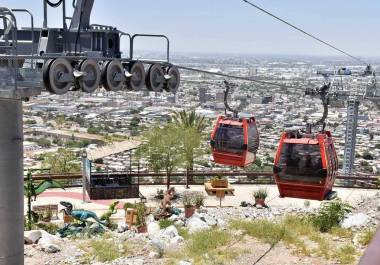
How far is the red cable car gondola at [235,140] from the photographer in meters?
10.2

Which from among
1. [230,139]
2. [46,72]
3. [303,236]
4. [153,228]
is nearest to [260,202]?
[303,236]

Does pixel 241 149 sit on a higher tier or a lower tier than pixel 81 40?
lower

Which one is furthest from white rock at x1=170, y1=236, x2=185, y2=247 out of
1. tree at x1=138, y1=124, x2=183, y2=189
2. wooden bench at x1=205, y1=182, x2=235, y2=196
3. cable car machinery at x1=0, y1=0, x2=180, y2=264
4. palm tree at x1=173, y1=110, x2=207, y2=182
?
palm tree at x1=173, y1=110, x2=207, y2=182

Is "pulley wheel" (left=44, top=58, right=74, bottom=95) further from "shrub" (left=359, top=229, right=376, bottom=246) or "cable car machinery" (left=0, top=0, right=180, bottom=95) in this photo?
"shrub" (left=359, top=229, right=376, bottom=246)

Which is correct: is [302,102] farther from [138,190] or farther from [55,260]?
[55,260]

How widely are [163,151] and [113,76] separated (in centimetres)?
1111

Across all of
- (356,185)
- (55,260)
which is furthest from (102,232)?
(356,185)

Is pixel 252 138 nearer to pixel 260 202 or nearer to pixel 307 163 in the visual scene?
pixel 307 163

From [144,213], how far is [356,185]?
410 inches

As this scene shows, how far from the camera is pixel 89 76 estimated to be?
7.05m

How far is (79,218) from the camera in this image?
12539 mm

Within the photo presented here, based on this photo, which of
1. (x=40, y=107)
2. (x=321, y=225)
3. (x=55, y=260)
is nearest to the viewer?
(x=55, y=260)

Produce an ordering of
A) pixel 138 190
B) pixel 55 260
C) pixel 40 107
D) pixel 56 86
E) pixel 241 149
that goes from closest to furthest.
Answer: pixel 56 86 → pixel 55 260 → pixel 241 149 → pixel 138 190 → pixel 40 107

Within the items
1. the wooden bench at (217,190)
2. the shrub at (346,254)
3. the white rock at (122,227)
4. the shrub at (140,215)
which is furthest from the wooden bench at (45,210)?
the shrub at (346,254)
